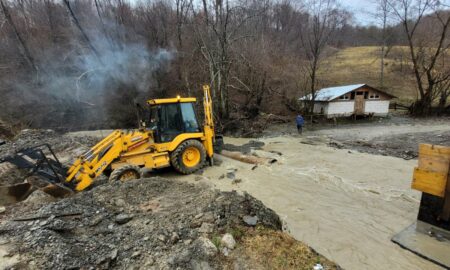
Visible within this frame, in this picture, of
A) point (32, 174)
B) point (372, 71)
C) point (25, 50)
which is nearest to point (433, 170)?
point (32, 174)

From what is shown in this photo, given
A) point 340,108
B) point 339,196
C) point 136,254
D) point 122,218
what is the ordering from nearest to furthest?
point 136,254 < point 122,218 < point 339,196 < point 340,108

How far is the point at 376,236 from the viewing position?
15.6 feet

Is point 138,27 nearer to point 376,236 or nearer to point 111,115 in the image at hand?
point 111,115

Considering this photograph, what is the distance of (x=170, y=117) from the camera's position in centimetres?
760

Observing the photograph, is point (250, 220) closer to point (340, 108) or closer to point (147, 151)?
point (147, 151)

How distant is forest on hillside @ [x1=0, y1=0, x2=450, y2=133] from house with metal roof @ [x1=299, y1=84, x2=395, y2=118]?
1627 millimetres

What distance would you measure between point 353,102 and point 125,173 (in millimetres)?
19257

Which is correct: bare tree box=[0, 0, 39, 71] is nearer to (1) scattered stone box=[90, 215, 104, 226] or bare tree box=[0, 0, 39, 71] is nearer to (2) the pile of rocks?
(2) the pile of rocks

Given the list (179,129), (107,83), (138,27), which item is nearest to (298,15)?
(138,27)

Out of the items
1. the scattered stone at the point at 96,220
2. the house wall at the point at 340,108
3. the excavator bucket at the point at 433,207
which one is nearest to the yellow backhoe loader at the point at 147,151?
the scattered stone at the point at 96,220

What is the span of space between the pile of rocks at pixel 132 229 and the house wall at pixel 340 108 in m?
17.8

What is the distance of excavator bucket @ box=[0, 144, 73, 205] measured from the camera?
549 centimetres

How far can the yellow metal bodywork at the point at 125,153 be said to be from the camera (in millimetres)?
6141

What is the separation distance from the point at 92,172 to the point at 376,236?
6283 millimetres
